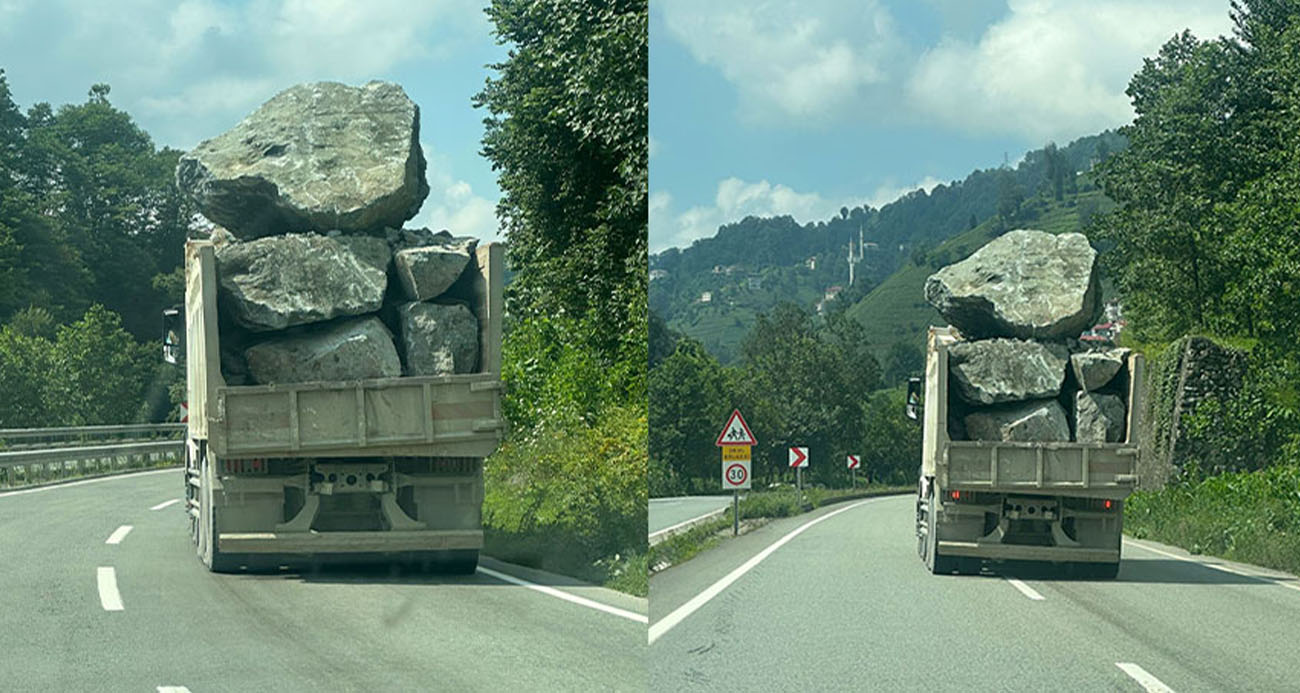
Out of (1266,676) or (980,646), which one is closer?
(1266,676)

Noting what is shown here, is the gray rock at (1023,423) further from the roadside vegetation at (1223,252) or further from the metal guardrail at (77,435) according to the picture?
the metal guardrail at (77,435)

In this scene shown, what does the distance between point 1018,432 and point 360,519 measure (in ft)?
24.4

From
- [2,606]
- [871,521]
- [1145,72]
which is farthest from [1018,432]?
[1145,72]

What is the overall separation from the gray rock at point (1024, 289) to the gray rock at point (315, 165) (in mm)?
6682

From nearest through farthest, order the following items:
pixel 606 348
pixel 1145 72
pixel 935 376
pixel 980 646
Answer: pixel 980 646
pixel 935 376
pixel 606 348
pixel 1145 72

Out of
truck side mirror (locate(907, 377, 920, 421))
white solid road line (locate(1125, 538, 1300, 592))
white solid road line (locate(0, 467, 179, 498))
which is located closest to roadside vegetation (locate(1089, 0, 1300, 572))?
white solid road line (locate(1125, 538, 1300, 592))

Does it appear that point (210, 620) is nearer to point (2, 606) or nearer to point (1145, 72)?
point (2, 606)

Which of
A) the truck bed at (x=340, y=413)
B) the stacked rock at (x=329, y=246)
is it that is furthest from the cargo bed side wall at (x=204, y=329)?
the stacked rock at (x=329, y=246)

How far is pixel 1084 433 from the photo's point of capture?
15.4 metres

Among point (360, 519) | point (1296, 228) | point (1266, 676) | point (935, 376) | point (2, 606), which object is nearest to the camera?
point (1266, 676)

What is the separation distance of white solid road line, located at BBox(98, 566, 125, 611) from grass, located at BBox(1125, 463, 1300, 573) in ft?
47.6

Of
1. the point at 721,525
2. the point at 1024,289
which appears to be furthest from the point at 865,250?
the point at 1024,289

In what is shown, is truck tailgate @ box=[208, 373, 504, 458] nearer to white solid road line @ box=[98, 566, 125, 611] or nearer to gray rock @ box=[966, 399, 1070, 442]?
white solid road line @ box=[98, 566, 125, 611]

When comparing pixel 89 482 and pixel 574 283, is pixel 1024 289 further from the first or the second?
pixel 89 482
